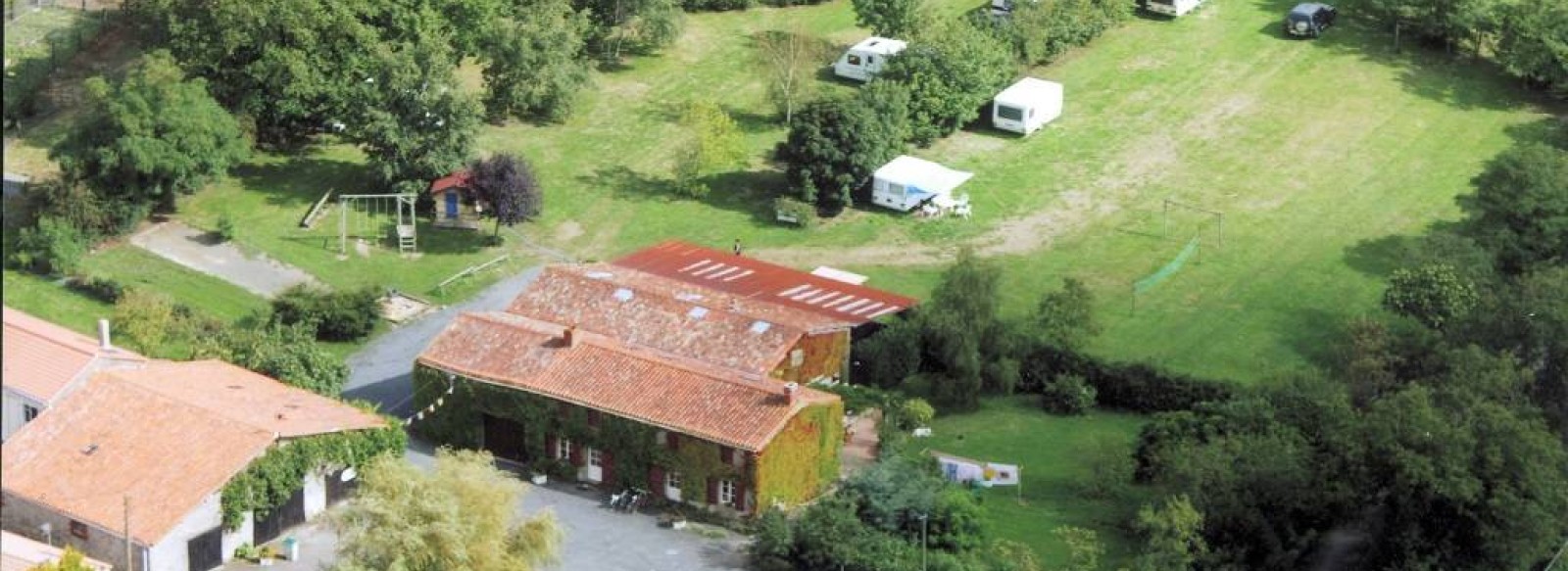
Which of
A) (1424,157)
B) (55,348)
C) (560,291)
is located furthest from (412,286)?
(1424,157)

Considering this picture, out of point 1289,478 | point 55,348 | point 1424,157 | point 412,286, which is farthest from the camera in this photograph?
point 1424,157

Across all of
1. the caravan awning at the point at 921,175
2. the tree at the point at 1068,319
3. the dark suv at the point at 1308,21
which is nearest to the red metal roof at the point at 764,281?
the tree at the point at 1068,319

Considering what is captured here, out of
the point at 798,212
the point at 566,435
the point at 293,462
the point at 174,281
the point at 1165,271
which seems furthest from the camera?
the point at 798,212

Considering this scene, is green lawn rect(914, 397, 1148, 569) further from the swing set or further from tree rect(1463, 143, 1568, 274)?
the swing set

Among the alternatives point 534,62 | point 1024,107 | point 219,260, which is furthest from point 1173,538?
point 534,62

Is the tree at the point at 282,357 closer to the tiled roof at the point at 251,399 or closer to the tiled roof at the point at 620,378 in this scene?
the tiled roof at the point at 251,399

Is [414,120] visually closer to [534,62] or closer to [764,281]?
[534,62]

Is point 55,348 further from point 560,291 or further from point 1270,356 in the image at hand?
point 1270,356
